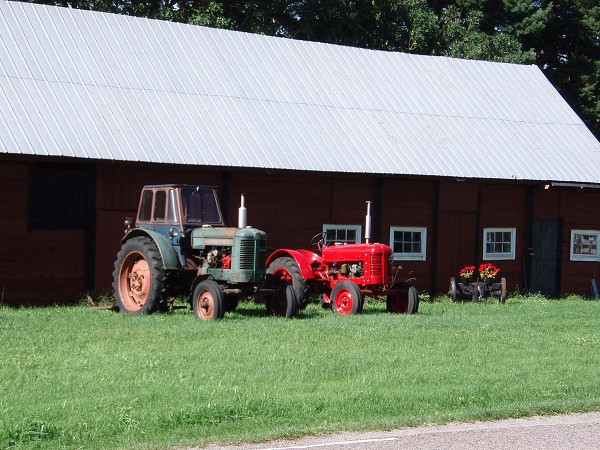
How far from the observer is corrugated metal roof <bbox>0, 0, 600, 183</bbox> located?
68.1 feet

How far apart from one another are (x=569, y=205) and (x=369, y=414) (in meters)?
18.9

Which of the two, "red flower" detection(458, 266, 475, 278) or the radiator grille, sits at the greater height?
the radiator grille

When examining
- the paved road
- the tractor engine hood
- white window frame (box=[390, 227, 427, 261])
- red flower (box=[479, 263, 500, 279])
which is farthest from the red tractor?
the paved road

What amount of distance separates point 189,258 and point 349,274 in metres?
3.32

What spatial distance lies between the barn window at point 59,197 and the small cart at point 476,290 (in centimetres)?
890

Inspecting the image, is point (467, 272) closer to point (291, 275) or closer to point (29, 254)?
point (291, 275)

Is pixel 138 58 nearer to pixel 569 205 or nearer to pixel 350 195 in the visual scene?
pixel 350 195

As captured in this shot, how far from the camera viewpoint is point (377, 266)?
1894cm

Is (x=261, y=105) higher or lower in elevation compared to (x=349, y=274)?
higher

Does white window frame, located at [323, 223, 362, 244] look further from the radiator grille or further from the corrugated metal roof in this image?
the radiator grille

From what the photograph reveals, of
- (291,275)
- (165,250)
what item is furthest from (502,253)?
(165,250)

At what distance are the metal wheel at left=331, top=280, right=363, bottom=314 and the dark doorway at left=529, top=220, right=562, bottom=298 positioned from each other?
9520mm

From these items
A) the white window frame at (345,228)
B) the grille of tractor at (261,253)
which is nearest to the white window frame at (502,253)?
the white window frame at (345,228)

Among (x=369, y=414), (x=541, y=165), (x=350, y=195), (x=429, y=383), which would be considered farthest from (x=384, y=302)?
(x=369, y=414)
